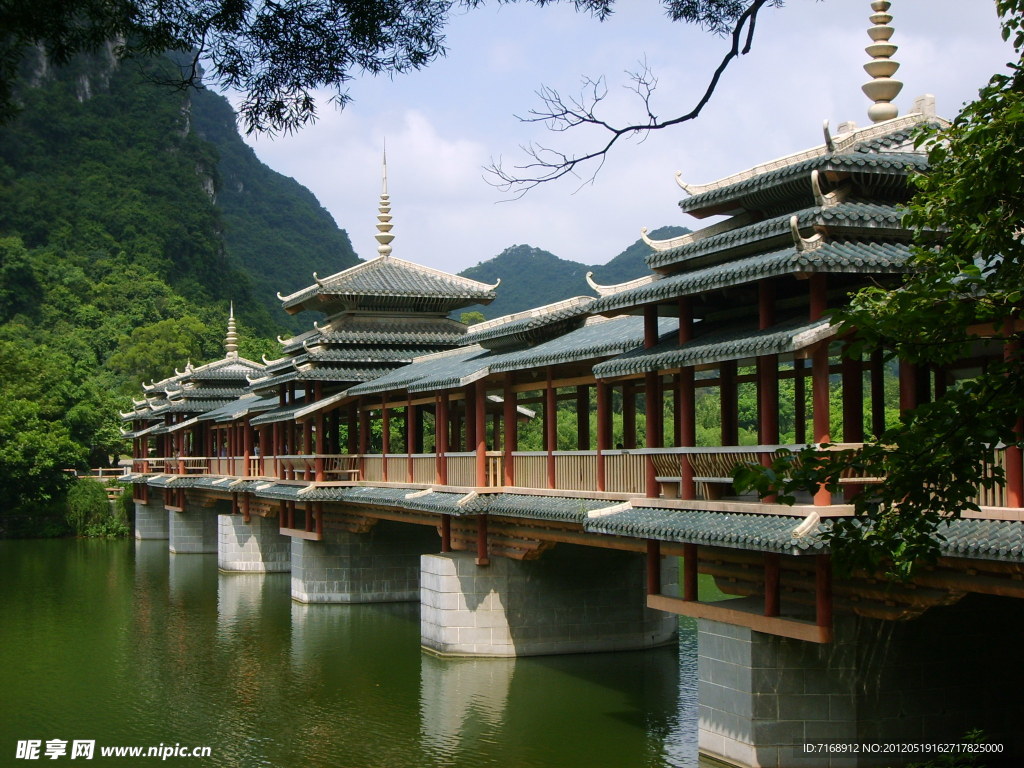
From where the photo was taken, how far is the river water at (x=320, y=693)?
14.4m

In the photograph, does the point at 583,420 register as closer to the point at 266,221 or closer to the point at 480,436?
the point at 480,436

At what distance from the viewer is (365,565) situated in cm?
2652

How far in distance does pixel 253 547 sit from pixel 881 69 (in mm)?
24530

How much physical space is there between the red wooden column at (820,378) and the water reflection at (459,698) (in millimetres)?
6190

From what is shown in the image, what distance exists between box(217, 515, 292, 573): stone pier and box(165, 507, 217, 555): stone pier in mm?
7999

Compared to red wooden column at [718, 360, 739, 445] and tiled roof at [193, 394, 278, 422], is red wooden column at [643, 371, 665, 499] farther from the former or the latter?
tiled roof at [193, 394, 278, 422]

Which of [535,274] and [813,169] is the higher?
[535,274]

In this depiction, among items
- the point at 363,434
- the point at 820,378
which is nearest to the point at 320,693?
the point at 363,434

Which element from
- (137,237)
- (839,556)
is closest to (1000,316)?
(839,556)

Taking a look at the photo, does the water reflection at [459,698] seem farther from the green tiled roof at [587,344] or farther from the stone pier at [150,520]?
the stone pier at [150,520]

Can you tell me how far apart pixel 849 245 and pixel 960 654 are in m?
4.47

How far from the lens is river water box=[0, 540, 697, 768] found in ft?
47.1

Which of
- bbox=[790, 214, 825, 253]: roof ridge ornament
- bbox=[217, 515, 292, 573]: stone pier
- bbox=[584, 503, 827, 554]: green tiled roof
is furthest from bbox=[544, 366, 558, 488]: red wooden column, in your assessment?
bbox=[217, 515, 292, 573]: stone pier

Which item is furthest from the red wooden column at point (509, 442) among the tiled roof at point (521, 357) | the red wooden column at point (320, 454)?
the red wooden column at point (320, 454)
